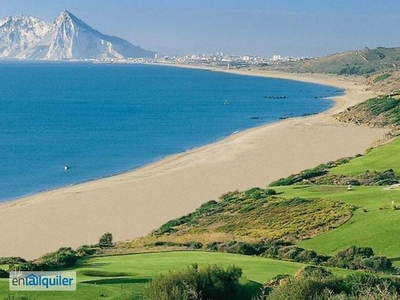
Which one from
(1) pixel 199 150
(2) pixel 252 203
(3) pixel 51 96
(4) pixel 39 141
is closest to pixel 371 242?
(2) pixel 252 203

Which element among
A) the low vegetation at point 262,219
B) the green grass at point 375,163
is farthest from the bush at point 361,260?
the green grass at point 375,163

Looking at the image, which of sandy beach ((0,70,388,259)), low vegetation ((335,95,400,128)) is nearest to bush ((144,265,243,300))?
sandy beach ((0,70,388,259))

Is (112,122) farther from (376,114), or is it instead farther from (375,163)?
(375,163)

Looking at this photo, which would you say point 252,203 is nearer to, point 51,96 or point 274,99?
point 274,99

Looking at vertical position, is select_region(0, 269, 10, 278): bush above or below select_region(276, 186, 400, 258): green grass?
above

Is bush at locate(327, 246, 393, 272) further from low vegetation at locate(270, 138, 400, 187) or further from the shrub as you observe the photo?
low vegetation at locate(270, 138, 400, 187)

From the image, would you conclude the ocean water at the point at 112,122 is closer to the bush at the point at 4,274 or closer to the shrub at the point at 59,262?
the shrub at the point at 59,262
